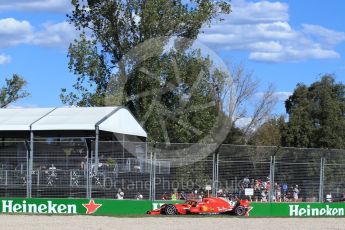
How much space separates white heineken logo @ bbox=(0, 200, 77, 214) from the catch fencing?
1.08ft

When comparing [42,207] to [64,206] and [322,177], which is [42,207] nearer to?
[64,206]

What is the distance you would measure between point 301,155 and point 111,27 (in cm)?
1730

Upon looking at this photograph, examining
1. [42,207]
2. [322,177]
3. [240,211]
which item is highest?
[322,177]

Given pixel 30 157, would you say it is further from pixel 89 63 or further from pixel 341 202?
pixel 89 63

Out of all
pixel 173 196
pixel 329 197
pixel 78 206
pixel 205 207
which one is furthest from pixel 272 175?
pixel 78 206

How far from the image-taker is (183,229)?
1883 centimetres

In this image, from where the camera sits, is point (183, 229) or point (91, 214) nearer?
point (183, 229)

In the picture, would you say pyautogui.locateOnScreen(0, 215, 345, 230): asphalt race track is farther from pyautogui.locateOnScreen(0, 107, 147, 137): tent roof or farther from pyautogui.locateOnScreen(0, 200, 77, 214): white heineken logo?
pyautogui.locateOnScreen(0, 107, 147, 137): tent roof

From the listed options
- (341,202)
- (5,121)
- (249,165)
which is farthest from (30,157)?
(341,202)

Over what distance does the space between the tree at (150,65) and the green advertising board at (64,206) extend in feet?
43.6

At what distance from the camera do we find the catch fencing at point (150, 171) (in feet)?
83.0

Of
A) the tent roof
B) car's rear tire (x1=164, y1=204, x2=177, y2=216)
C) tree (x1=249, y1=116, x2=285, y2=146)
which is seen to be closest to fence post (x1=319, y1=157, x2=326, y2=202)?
car's rear tire (x1=164, y1=204, x2=177, y2=216)

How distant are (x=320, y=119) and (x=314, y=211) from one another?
3434 centimetres

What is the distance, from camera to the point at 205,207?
998 inches
